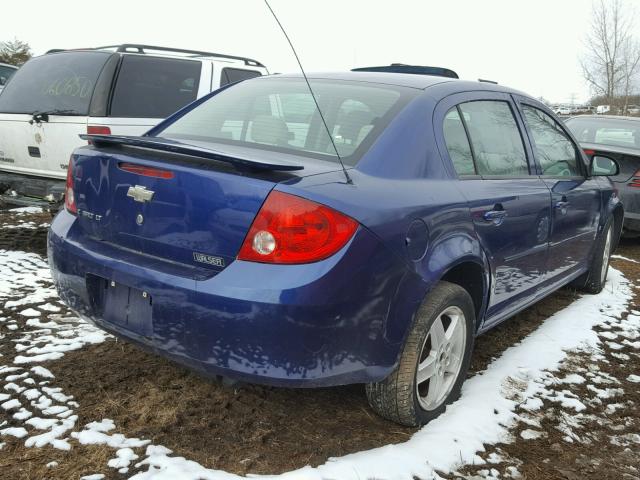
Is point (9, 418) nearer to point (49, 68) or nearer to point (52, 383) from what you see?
point (52, 383)

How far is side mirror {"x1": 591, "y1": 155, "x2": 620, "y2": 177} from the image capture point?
4535 millimetres

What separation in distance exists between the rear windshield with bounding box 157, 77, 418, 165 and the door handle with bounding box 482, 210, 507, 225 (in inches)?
27.6

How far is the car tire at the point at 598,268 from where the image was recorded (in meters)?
4.98

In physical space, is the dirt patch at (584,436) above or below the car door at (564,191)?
below

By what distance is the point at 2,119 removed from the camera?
5.67 m

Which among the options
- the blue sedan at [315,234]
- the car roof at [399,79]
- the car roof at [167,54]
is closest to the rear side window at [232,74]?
the car roof at [167,54]

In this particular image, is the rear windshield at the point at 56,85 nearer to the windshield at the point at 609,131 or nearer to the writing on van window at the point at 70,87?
the writing on van window at the point at 70,87

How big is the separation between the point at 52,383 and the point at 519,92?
3255 mm

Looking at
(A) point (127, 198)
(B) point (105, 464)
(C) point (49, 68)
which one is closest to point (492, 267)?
(A) point (127, 198)

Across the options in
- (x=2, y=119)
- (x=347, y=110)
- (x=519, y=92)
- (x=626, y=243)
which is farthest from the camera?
(x=626, y=243)

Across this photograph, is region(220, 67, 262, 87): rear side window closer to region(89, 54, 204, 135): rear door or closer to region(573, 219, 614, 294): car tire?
region(89, 54, 204, 135): rear door

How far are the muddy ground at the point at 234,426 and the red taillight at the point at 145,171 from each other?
0.94m

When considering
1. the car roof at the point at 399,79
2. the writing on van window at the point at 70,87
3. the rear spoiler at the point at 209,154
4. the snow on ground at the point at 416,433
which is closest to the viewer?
the rear spoiler at the point at 209,154

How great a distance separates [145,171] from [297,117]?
0.82 metres
